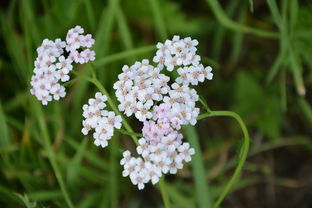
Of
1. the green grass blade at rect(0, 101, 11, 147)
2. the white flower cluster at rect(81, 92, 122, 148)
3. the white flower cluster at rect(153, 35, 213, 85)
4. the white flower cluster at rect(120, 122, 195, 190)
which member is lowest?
the white flower cluster at rect(120, 122, 195, 190)

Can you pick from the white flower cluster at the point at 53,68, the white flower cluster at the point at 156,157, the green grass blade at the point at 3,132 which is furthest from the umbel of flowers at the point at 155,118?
the green grass blade at the point at 3,132

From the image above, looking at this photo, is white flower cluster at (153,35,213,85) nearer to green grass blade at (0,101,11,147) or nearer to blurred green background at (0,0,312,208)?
blurred green background at (0,0,312,208)

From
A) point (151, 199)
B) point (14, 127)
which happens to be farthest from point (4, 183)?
point (151, 199)

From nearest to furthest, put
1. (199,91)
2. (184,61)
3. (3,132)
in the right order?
(184,61), (3,132), (199,91)

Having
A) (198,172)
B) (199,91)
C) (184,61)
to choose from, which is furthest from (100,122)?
(199,91)

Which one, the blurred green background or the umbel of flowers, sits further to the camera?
the blurred green background

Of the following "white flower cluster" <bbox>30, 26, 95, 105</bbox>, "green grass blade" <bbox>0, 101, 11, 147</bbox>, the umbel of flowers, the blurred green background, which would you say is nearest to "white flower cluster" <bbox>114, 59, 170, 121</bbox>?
the umbel of flowers

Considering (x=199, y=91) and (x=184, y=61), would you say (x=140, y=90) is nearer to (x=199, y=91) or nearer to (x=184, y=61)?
(x=184, y=61)

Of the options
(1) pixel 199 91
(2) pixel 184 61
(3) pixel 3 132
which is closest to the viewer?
(2) pixel 184 61
